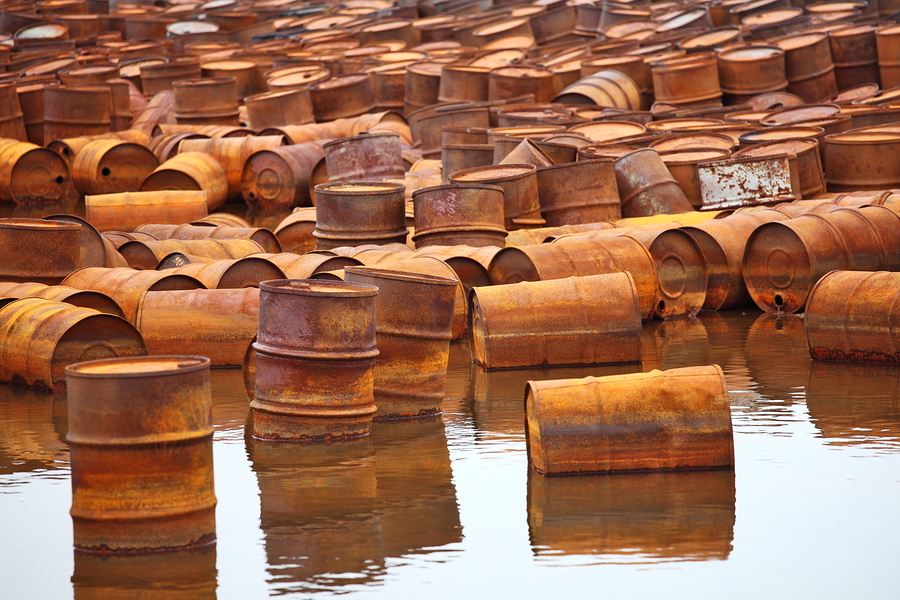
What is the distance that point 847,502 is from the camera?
5285 millimetres

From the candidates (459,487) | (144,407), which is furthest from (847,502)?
(144,407)

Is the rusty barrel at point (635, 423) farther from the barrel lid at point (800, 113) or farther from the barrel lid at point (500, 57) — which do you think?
the barrel lid at point (500, 57)

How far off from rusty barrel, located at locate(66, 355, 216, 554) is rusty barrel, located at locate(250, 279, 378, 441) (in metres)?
1.37

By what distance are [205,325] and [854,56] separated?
40.3 ft

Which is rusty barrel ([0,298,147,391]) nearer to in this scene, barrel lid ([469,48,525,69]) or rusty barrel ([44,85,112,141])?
rusty barrel ([44,85,112,141])

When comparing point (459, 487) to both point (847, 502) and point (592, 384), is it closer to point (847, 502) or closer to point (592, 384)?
point (592, 384)

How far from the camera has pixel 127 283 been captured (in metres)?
8.91

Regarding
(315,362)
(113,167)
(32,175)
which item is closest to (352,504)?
(315,362)

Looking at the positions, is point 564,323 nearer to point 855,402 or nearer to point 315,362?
point 855,402

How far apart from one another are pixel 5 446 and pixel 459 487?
2.58 metres

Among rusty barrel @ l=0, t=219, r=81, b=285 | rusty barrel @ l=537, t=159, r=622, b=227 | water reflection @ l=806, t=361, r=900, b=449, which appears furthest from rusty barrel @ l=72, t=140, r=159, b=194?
water reflection @ l=806, t=361, r=900, b=449

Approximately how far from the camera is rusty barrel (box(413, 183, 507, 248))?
10328 millimetres

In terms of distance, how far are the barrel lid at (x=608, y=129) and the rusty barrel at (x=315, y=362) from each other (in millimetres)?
8516

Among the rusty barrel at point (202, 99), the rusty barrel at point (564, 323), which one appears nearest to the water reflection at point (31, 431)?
the rusty barrel at point (564, 323)
